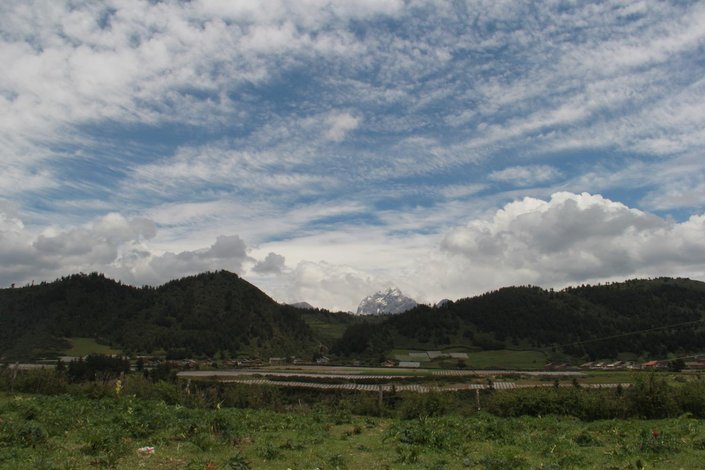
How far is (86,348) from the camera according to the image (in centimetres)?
15300

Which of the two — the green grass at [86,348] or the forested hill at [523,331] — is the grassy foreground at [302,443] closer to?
the green grass at [86,348]

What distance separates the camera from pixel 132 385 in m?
30.7

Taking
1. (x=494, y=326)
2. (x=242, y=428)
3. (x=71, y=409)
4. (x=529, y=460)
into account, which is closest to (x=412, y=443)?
(x=529, y=460)

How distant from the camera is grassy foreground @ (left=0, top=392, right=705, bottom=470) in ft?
42.9

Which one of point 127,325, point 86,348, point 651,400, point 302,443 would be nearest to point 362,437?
point 302,443

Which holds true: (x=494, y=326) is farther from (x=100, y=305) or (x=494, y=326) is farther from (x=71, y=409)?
(x=71, y=409)

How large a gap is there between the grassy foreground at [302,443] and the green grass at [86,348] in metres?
142

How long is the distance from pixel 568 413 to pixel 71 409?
25045 millimetres

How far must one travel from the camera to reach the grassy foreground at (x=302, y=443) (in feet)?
42.9

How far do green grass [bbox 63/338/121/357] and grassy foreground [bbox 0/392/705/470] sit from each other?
5601 inches

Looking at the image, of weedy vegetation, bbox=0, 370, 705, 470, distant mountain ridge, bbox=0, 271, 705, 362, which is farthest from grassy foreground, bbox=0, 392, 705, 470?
distant mountain ridge, bbox=0, 271, 705, 362

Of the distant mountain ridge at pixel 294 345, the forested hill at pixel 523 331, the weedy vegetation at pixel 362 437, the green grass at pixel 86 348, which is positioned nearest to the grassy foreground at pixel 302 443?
the weedy vegetation at pixel 362 437

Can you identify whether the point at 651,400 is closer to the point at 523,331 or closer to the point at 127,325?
the point at 523,331

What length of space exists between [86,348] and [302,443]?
6341 inches
